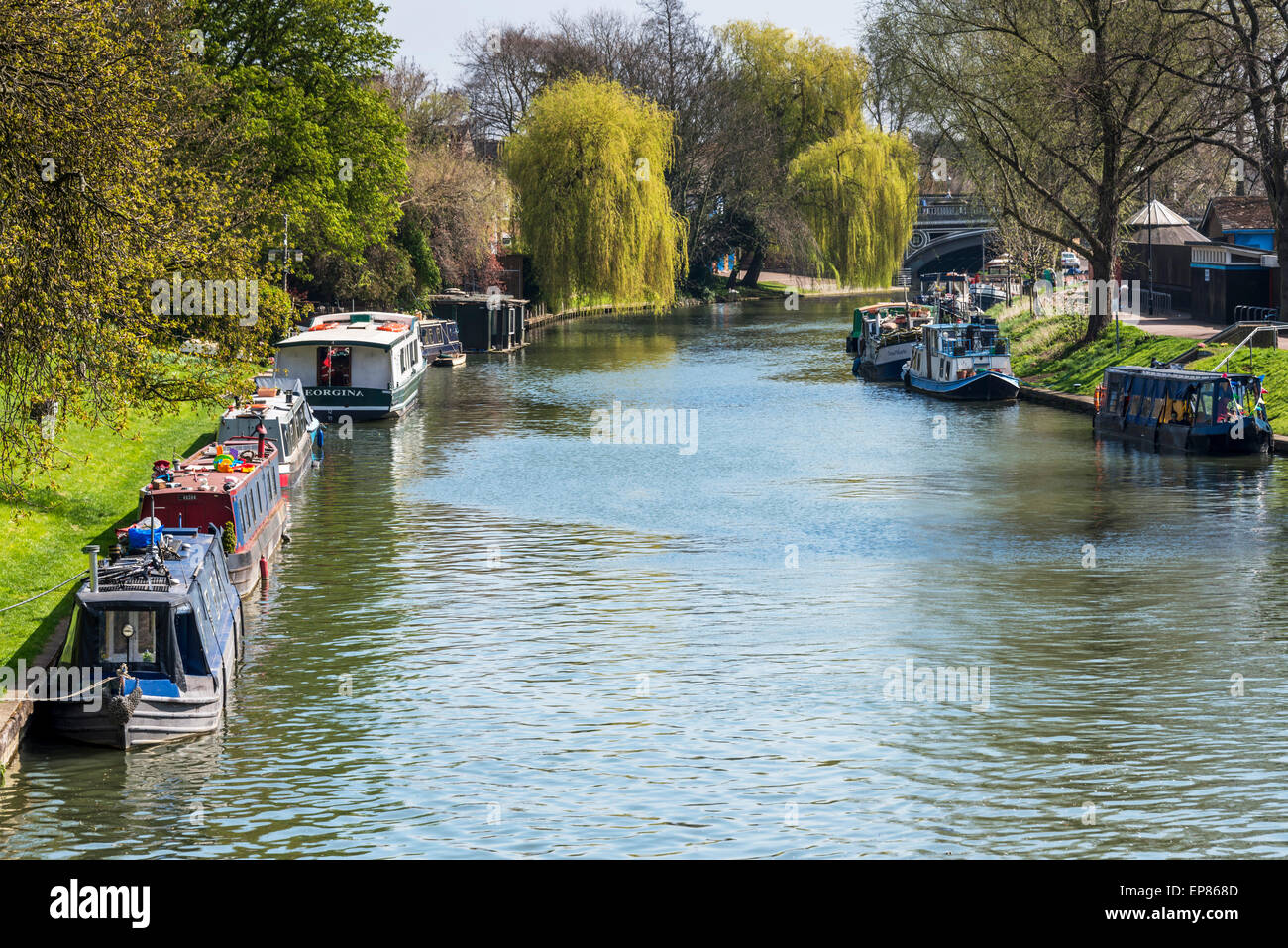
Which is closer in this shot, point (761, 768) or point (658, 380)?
point (761, 768)

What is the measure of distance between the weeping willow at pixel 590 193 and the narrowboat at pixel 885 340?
16.6m

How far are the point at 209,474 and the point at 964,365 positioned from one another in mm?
38203

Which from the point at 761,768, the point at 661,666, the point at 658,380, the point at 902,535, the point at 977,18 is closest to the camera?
the point at 761,768

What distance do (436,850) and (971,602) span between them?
13999mm

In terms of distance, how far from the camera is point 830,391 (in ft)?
212

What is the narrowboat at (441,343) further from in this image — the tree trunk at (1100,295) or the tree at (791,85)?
the tree at (791,85)

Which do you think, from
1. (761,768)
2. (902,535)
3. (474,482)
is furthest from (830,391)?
(761,768)

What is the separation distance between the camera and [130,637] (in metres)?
20.6

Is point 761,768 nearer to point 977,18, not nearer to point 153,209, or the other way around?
point 153,209

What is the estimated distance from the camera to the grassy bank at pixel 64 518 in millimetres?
24250

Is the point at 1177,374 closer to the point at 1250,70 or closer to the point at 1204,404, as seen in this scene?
the point at 1204,404

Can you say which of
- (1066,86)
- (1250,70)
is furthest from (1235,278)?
(1066,86)

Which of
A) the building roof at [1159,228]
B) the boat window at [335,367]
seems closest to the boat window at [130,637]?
the boat window at [335,367]
